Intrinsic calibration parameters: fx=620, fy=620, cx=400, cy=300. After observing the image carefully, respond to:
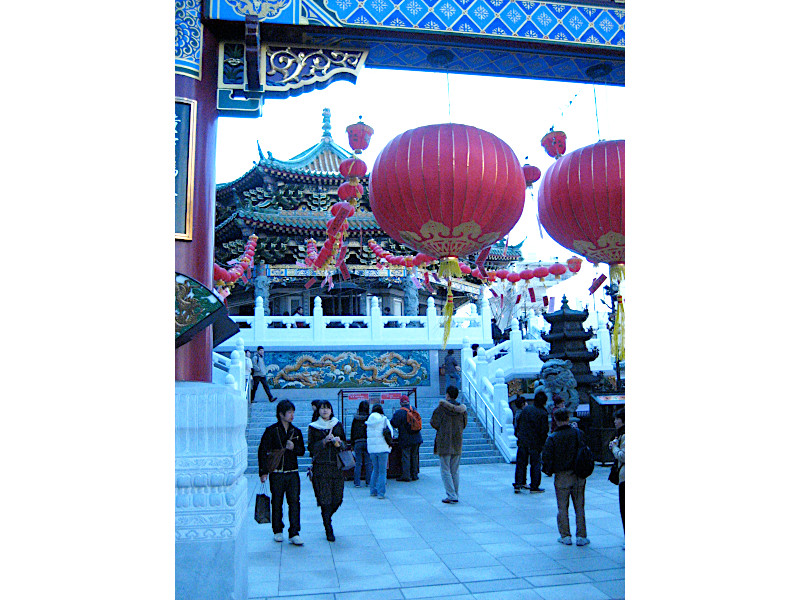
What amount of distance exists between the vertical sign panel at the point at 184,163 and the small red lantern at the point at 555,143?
247 centimetres

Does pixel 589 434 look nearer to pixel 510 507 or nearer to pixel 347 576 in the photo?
pixel 510 507

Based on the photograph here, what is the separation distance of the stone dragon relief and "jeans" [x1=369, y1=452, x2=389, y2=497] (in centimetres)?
806

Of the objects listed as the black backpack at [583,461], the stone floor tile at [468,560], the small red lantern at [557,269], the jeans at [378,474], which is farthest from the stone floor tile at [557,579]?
the small red lantern at [557,269]

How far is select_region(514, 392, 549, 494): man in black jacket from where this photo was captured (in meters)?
7.33

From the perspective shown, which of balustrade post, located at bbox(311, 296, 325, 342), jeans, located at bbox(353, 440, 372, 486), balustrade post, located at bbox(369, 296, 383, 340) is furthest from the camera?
balustrade post, located at bbox(369, 296, 383, 340)

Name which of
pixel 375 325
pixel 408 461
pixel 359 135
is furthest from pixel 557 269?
pixel 375 325

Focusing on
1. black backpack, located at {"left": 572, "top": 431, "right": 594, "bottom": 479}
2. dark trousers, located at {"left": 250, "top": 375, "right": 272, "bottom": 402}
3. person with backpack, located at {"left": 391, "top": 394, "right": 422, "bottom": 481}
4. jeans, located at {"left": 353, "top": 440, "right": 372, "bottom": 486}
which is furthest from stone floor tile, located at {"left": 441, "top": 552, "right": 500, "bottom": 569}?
dark trousers, located at {"left": 250, "top": 375, "right": 272, "bottom": 402}

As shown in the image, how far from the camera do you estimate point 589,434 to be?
9.56m

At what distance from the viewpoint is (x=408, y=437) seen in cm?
845

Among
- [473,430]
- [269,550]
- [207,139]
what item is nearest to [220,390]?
[207,139]

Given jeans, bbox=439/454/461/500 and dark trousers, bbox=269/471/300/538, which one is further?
jeans, bbox=439/454/461/500

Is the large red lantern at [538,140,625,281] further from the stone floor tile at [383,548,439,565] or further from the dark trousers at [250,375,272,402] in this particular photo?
the dark trousers at [250,375,272,402]

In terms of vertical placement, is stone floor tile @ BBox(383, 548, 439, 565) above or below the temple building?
below

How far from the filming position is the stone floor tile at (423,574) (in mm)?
4078
